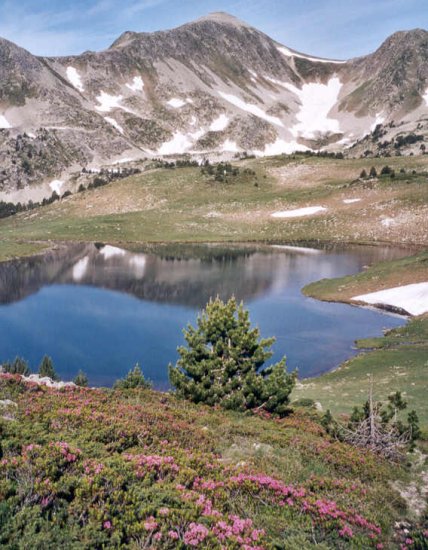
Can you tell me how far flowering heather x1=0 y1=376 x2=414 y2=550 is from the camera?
8.16 meters

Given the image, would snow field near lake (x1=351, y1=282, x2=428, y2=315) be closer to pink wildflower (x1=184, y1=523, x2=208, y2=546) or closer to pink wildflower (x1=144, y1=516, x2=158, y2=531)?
pink wildflower (x1=184, y1=523, x2=208, y2=546)

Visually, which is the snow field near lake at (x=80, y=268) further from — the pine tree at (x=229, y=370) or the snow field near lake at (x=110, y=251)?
the pine tree at (x=229, y=370)

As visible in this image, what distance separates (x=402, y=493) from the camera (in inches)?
497

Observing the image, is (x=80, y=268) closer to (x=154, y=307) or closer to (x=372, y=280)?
(x=154, y=307)

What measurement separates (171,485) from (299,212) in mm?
113029

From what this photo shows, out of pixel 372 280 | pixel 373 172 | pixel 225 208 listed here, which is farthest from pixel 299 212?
pixel 372 280

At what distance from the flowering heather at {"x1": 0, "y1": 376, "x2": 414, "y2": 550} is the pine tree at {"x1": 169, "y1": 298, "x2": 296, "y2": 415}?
3.66m

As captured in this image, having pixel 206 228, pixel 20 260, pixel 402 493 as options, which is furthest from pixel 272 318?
pixel 206 228

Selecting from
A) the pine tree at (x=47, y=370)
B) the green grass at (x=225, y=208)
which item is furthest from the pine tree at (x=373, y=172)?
the pine tree at (x=47, y=370)

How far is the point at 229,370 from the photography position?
20.2 m

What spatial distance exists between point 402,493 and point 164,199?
12747 cm

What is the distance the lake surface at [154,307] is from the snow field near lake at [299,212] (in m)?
29.7

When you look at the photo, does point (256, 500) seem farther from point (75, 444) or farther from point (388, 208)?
point (388, 208)

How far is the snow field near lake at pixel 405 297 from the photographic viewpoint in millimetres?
49166
